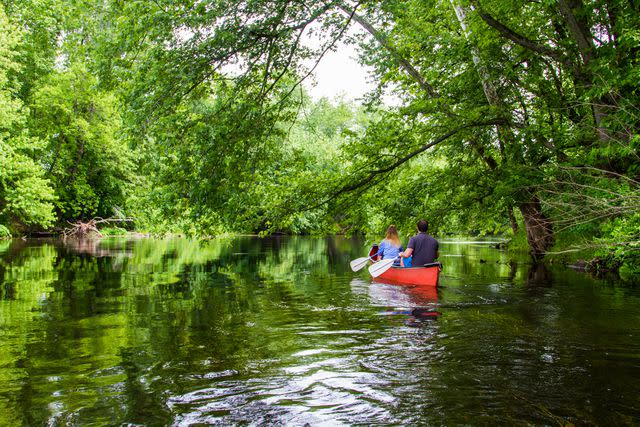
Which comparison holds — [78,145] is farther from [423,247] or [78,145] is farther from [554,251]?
[554,251]

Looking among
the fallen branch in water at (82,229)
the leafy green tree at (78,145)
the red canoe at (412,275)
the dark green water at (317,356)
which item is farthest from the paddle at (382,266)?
the fallen branch in water at (82,229)

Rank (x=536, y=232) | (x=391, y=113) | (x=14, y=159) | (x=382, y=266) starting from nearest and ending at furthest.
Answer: (x=391, y=113) → (x=382, y=266) → (x=536, y=232) → (x=14, y=159)

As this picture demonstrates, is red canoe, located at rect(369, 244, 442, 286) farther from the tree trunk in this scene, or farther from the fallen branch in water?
the fallen branch in water

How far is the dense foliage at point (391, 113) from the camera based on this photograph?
8.32 m

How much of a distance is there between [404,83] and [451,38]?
2.93 metres

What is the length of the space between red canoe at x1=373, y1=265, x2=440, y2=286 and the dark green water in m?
0.49

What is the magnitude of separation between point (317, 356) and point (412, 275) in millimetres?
6458

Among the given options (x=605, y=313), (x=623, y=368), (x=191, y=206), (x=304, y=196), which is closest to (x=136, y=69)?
(x=191, y=206)

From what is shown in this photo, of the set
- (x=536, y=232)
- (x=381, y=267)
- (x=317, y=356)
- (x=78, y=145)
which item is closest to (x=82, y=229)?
(x=78, y=145)

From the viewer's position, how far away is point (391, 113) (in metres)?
11.5

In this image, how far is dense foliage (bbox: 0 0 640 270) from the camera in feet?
27.3

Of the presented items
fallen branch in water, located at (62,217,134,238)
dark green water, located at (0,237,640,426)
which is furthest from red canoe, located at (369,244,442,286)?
fallen branch in water, located at (62,217,134,238)


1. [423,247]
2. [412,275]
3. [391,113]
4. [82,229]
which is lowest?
[412,275]

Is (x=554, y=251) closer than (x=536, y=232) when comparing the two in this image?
Yes
